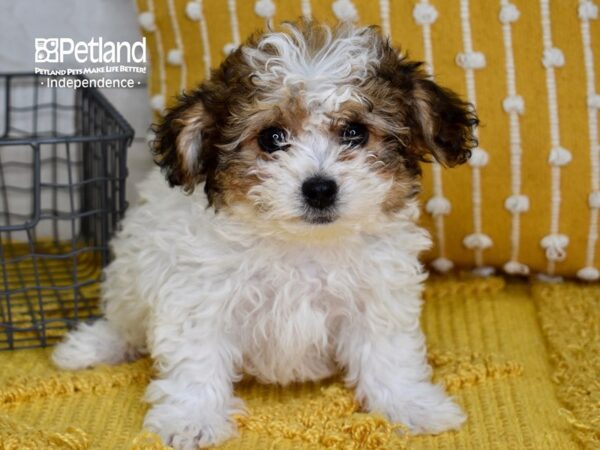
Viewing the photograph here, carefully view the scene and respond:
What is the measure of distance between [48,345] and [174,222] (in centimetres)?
78

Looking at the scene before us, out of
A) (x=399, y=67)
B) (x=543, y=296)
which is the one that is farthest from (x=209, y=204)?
(x=543, y=296)

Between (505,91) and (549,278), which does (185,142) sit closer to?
(505,91)

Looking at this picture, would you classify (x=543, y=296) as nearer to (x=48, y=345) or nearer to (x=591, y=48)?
(x=591, y=48)

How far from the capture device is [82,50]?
3682 mm

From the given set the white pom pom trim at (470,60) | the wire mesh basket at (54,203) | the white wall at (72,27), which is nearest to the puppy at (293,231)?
the wire mesh basket at (54,203)

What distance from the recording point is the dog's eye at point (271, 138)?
2.19m

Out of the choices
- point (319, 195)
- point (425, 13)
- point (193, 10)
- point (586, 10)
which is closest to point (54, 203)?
point (193, 10)

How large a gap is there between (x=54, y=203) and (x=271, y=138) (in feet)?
5.86

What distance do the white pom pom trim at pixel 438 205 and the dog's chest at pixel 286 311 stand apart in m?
0.79

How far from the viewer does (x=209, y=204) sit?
2295 mm

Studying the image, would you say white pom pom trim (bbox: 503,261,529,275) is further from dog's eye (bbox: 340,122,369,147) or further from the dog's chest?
dog's eye (bbox: 340,122,369,147)

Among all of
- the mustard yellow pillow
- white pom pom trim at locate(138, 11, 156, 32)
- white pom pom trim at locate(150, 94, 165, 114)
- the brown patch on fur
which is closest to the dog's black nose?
the brown patch on fur

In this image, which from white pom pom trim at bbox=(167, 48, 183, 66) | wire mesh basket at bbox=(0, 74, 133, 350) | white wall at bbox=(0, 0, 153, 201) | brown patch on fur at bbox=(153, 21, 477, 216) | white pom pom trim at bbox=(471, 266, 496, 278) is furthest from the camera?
white wall at bbox=(0, 0, 153, 201)

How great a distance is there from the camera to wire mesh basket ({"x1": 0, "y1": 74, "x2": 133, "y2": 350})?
2.86 metres
